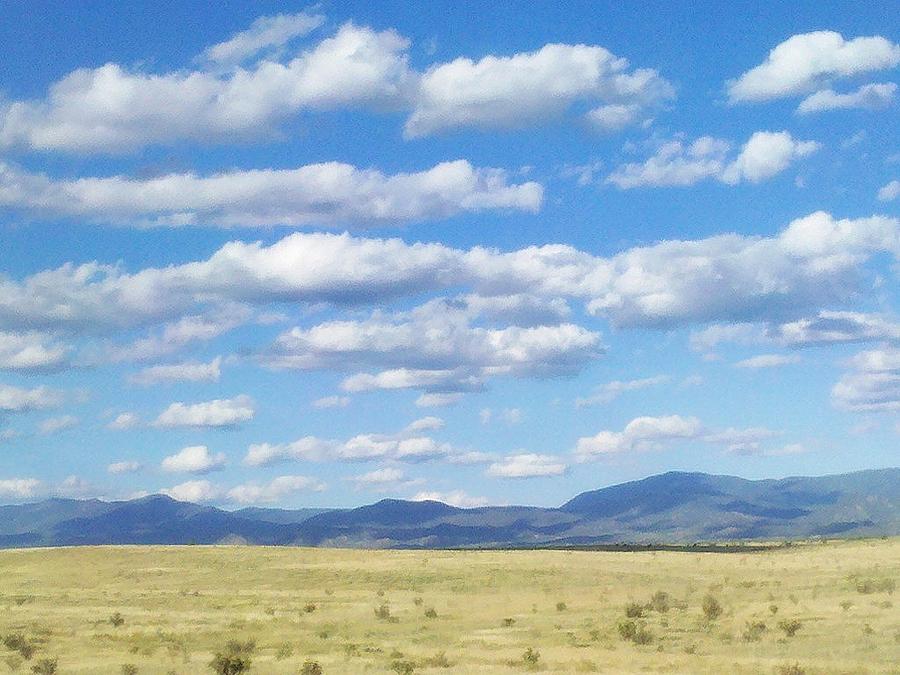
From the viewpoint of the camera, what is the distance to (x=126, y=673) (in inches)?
1537

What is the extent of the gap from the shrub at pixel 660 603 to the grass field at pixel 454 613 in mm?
122

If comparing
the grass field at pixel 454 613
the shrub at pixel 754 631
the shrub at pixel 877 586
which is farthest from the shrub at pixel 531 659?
the shrub at pixel 877 586

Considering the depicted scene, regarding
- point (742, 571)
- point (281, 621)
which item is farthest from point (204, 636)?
point (742, 571)

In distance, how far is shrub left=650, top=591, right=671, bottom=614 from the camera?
5575cm

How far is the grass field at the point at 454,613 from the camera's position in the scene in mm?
40844

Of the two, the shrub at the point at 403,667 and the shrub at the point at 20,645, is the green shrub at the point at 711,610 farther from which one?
the shrub at the point at 20,645

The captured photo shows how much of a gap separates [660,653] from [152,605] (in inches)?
1422

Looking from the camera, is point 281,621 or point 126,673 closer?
point 126,673

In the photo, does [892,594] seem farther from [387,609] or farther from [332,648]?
[332,648]

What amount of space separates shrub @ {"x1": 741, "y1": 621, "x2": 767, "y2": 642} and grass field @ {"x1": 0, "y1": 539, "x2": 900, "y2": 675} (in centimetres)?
16

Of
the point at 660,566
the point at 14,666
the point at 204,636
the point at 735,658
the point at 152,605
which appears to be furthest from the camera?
the point at 660,566

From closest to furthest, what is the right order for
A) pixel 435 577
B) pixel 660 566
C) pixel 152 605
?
1. pixel 152 605
2. pixel 435 577
3. pixel 660 566

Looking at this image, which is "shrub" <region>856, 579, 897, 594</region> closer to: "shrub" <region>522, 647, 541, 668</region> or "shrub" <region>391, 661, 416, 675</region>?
"shrub" <region>522, 647, 541, 668</region>

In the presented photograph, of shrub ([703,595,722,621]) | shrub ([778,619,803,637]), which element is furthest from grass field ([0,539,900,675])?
shrub ([703,595,722,621])
